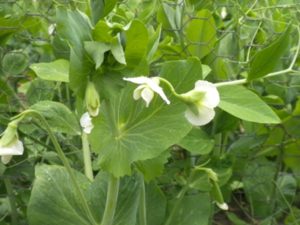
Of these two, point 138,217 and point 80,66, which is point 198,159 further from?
point 80,66

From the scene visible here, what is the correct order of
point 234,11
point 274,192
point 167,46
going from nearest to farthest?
point 167,46, point 234,11, point 274,192

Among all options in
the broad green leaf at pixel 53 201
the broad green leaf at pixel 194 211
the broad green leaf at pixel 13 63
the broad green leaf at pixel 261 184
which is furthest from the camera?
the broad green leaf at pixel 261 184

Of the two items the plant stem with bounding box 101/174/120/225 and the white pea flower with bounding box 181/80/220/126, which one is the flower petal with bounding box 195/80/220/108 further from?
the plant stem with bounding box 101/174/120/225

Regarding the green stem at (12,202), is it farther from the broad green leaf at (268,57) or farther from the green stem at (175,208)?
the broad green leaf at (268,57)

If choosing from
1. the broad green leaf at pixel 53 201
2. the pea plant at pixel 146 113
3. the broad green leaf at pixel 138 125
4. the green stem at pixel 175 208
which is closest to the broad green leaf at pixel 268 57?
the pea plant at pixel 146 113

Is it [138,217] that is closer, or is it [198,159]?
[138,217]


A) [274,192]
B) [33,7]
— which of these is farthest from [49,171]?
[274,192]
